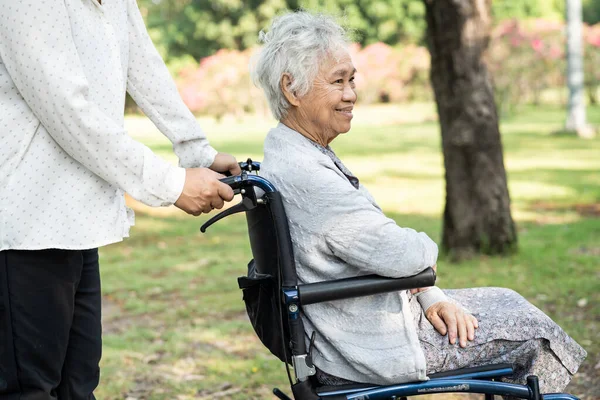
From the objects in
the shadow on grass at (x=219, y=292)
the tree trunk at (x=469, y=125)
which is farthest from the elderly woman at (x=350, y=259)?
the tree trunk at (x=469, y=125)

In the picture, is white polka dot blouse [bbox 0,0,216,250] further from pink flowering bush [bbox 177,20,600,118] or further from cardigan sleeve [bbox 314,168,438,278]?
pink flowering bush [bbox 177,20,600,118]

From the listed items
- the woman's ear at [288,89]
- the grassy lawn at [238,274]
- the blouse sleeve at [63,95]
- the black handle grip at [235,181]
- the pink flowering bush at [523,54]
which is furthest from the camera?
the pink flowering bush at [523,54]

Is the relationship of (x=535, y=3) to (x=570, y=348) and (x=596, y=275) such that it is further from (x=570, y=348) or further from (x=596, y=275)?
(x=570, y=348)

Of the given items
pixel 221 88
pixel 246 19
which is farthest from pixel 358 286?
pixel 246 19

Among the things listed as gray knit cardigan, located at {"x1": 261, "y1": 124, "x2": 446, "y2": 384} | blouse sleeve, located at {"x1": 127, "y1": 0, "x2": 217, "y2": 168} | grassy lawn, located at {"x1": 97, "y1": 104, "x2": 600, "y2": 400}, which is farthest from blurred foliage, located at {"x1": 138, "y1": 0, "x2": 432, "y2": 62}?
gray knit cardigan, located at {"x1": 261, "y1": 124, "x2": 446, "y2": 384}

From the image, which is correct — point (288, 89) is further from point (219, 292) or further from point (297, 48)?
point (219, 292)

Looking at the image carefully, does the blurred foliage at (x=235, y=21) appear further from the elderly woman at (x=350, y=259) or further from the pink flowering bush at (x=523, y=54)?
the elderly woman at (x=350, y=259)

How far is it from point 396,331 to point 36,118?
1188 mm

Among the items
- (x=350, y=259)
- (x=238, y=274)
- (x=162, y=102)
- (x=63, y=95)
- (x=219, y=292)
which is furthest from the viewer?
(x=238, y=274)

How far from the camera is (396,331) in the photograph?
2596 mm

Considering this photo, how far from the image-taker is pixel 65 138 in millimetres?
2211

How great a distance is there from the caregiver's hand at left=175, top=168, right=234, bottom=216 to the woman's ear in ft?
1.56

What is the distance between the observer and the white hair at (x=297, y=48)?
2.69m

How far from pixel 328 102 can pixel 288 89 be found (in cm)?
13
